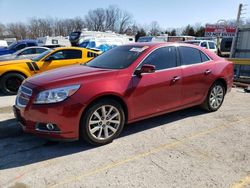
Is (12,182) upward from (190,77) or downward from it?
downward

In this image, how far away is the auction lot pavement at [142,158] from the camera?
3156 millimetres

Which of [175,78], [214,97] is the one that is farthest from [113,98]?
[214,97]

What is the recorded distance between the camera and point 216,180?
10.3ft

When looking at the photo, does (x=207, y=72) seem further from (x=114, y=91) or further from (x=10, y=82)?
A: (x=10, y=82)

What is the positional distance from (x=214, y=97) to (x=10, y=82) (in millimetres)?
5971

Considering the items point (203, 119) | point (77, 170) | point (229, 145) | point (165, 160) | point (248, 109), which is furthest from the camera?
point (248, 109)

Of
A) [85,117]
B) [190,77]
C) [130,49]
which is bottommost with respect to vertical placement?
[85,117]

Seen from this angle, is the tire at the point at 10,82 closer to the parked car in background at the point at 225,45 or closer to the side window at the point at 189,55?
the side window at the point at 189,55

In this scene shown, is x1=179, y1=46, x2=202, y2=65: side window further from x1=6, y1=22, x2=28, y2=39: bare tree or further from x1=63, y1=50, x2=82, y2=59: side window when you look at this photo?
x1=6, y1=22, x2=28, y2=39: bare tree

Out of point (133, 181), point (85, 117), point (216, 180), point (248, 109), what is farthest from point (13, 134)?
point (248, 109)

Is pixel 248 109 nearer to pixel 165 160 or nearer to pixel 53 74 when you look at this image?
pixel 165 160

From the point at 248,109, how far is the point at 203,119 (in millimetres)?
1500

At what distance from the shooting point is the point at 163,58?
4867 mm

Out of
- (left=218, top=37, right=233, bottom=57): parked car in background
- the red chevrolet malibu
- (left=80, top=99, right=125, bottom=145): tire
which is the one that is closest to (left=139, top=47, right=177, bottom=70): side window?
the red chevrolet malibu
